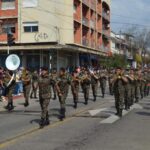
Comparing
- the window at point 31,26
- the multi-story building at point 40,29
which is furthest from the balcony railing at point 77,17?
the window at point 31,26

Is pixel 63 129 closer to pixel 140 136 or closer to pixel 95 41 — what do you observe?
pixel 140 136

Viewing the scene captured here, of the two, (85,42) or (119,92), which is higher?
(85,42)

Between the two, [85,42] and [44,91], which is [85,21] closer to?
[85,42]

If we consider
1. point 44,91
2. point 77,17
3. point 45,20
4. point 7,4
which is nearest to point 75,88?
point 44,91

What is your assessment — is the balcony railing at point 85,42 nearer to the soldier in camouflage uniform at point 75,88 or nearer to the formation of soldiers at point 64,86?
the formation of soldiers at point 64,86

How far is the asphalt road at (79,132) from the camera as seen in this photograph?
1217 centimetres

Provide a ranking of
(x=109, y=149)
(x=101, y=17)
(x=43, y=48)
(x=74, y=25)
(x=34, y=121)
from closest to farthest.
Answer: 1. (x=109, y=149)
2. (x=34, y=121)
3. (x=43, y=48)
4. (x=74, y=25)
5. (x=101, y=17)

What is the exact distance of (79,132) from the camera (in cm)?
1463

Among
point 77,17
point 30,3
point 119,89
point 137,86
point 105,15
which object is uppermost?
point 105,15

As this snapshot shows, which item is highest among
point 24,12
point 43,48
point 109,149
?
point 24,12

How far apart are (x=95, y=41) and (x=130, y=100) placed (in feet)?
173

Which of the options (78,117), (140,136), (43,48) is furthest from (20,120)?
(43,48)

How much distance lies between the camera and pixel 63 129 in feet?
50.5

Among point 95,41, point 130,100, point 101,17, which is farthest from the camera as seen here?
point 101,17
